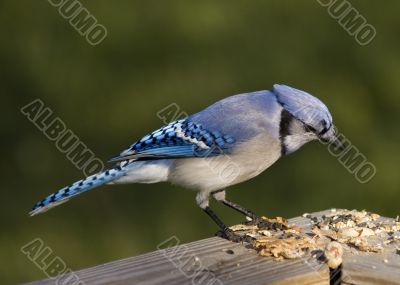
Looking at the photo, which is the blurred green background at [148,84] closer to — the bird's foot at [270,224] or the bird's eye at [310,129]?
the bird's eye at [310,129]

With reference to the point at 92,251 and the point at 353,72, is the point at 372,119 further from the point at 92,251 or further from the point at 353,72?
the point at 92,251

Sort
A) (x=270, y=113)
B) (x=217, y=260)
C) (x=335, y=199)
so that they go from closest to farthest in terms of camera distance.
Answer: (x=217, y=260)
(x=270, y=113)
(x=335, y=199)

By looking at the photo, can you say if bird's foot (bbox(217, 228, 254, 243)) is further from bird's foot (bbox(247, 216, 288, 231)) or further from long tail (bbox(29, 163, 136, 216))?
long tail (bbox(29, 163, 136, 216))

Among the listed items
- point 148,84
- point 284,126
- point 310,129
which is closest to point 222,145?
point 284,126

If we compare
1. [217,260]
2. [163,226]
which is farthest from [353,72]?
[217,260]

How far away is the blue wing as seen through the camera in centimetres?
322

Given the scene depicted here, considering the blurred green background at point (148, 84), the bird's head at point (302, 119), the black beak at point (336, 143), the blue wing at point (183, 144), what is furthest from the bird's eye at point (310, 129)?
the blurred green background at point (148, 84)

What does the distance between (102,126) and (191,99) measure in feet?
2.12

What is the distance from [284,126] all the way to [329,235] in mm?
613

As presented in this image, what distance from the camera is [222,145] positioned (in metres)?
3.24

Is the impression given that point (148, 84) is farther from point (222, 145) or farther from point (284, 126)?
point (284, 126)

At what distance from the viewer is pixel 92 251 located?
505 cm

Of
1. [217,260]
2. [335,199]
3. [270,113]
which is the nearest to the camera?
[217,260]

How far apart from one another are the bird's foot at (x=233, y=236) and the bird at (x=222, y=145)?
1.17 feet
